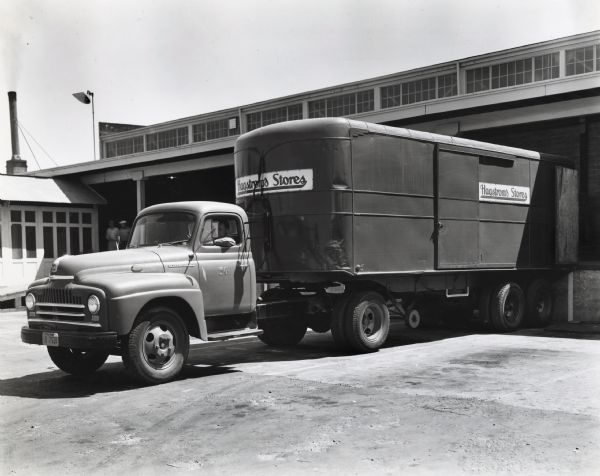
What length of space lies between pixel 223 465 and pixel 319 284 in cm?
581

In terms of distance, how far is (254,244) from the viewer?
10547mm

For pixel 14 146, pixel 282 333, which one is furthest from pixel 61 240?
pixel 282 333

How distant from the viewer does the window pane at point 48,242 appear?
1075 inches

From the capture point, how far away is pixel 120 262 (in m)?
8.23

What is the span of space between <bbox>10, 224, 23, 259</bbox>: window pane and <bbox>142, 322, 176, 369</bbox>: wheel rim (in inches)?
795

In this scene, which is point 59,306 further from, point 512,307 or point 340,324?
point 512,307

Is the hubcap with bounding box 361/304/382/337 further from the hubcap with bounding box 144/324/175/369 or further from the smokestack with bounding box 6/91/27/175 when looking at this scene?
the smokestack with bounding box 6/91/27/175

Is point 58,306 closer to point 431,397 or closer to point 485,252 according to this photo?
point 431,397

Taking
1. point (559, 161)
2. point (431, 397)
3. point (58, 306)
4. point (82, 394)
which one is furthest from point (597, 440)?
point (559, 161)

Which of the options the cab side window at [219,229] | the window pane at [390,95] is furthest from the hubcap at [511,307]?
the window pane at [390,95]

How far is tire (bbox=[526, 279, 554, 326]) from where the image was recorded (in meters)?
13.6

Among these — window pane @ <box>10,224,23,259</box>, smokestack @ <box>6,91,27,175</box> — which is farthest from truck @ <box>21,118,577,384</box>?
smokestack @ <box>6,91,27,175</box>

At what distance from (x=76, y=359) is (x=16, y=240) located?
1913 cm

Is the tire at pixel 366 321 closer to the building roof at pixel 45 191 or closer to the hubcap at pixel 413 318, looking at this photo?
the hubcap at pixel 413 318
